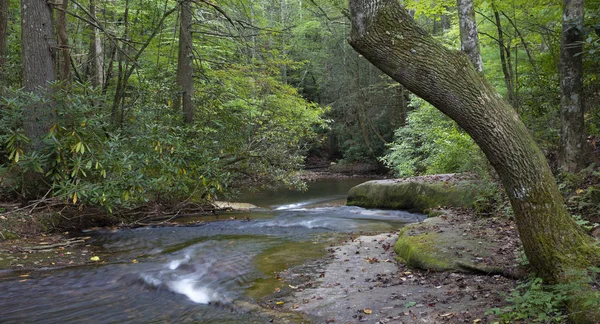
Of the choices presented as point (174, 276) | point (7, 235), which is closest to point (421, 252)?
point (174, 276)

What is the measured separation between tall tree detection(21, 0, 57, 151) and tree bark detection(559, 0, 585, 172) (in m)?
9.28

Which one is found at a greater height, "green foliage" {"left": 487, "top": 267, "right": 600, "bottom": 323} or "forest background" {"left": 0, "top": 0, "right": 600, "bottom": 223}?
"forest background" {"left": 0, "top": 0, "right": 600, "bottom": 223}

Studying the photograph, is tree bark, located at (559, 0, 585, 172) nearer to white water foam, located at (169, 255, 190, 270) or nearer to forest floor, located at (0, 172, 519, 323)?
forest floor, located at (0, 172, 519, 323)

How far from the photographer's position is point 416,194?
1241 cm

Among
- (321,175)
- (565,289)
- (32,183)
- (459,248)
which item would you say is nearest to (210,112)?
(32,183)

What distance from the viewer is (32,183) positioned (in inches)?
361

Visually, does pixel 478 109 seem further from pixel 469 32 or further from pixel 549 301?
pixel 469 32

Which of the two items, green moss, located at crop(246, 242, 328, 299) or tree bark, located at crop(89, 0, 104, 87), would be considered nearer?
green moss, located at crop(246, 242, 328, 299)

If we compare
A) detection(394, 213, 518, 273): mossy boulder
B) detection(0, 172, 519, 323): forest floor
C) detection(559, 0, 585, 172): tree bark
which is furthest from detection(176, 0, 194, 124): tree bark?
detection(559, 0, 585, 172): tree bark

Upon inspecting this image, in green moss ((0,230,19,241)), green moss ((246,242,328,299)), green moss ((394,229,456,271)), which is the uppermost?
green moss ((394,229,456,271))

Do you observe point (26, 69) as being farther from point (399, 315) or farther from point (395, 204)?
point (395, 204)

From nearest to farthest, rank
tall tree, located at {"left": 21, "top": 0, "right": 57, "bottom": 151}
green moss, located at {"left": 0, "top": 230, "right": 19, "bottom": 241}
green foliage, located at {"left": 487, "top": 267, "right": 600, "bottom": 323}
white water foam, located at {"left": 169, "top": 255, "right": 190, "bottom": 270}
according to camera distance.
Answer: green foliage, located at {"left": 487, "top": 267, "right": 600, "bottom": 323} → white water foam, located at {"left": 169, "top": 255, "right": 190, "bottom": 270} → green moss, located at {"left": 0, "top": 230, "right": 19, "bottom": 241} → tall tree, located at {"left": 21, "top": 0, "right": 57, "bottom": 151}

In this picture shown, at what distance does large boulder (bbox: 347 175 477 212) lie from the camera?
10.9 m

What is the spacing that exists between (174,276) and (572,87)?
692 cm
